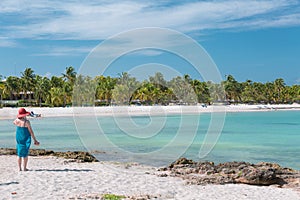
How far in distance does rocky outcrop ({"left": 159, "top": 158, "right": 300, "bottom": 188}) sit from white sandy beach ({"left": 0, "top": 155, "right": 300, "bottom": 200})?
1.21ft

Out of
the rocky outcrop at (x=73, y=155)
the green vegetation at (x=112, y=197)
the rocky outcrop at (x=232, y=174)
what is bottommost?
the rocky outcrop at (x=232, y=174)

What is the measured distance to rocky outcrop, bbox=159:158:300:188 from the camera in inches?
411

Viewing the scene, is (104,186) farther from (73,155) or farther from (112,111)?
(112,111)

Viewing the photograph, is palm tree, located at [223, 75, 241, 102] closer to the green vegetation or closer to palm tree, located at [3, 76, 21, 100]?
palm tree, located at [3, 76, 21, 100]

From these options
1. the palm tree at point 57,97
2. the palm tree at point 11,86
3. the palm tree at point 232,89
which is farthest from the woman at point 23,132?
the palm tree at point 232,89

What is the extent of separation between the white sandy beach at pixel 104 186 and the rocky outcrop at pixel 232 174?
1.21ft

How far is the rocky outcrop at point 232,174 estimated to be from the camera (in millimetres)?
10438

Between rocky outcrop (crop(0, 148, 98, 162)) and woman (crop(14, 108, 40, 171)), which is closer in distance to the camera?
woman (crop(14, 108, 40, 171))

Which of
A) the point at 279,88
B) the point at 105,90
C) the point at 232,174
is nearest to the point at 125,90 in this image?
the point at 105,90

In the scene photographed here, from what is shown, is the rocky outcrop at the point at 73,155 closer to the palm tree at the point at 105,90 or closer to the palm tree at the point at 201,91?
the palm tree at the point at 105,90

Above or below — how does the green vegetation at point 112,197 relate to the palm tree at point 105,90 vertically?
below

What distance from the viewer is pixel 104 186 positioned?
9328 mm

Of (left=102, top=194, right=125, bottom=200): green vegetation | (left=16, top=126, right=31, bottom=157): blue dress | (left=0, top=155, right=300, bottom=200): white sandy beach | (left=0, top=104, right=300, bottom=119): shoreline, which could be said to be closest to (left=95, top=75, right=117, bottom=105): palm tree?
(left=0, top=104, right=300, bottom=119): shoreline

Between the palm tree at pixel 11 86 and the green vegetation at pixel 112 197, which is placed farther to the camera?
the palm tree at pixel 11 86
